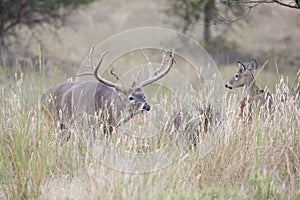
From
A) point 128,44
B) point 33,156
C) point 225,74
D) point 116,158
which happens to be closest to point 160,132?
point 116,158

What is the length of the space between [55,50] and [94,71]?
16.1m

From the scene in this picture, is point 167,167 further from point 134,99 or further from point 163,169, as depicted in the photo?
point 134,99

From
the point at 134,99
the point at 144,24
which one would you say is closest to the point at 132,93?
the point at 134,99

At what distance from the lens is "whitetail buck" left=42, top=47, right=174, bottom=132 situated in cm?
796

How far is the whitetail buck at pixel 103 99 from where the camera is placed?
7.96 metres

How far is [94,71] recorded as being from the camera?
7.74 m

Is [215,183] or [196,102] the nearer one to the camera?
[215,183]

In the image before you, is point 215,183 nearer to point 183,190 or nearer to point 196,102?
point 183,190

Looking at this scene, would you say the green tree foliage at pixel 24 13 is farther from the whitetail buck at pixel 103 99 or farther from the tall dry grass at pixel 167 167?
the tall dry grass at pixel 167 167

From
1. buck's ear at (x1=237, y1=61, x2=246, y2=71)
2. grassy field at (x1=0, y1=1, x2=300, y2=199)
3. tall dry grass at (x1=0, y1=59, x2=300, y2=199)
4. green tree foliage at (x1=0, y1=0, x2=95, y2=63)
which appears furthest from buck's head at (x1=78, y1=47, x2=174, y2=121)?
green tree foliage at (x1=0, y1=0, x2=95, y2=63)

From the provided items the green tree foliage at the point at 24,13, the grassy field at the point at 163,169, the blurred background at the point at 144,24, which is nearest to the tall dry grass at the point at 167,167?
the grassy field at the point at 163,169

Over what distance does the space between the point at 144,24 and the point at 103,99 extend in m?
22.3

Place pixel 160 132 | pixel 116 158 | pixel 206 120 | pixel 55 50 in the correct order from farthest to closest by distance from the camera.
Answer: pixel 55 50
pixel 206 120
pixel 160 132
pixel 116 158

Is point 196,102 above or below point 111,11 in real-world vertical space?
below
